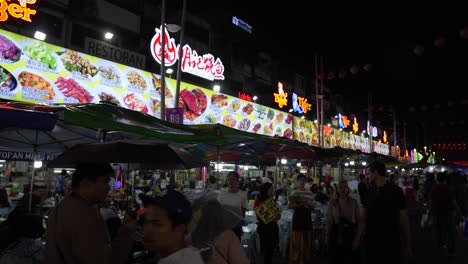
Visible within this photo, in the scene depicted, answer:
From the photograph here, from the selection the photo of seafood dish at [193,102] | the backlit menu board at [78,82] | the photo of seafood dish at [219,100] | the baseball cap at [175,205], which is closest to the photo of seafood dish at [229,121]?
the backlit menu board at [78,82]

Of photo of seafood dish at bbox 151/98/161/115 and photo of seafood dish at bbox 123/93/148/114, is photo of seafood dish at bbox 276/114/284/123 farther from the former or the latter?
photo of seafood dish at bbox 123/93/148/114

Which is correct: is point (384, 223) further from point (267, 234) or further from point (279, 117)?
point (279, 117)

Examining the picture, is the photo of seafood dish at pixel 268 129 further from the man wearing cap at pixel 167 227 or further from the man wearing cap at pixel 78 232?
the man wearing cap at pixel 167 227

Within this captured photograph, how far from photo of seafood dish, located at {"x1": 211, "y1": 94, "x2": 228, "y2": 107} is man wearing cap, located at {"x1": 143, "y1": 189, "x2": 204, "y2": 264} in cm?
1323

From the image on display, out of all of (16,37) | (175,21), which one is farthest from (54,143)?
(175,21)

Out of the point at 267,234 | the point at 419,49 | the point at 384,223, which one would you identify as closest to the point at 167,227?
the point at 384,223

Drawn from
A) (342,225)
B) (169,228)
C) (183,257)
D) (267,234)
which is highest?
(169,228)

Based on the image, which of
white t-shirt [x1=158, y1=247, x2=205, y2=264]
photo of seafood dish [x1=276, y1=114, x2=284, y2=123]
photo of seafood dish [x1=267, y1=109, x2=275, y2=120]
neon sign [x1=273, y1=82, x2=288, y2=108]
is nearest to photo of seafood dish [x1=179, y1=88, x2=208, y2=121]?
photo of seafood dish [x1=267, y1=109, x2=275, y2=120]

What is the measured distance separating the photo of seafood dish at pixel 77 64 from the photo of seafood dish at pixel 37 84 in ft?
2.64

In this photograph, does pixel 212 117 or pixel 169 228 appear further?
pixel 212 117

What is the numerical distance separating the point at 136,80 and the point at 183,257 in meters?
11.0

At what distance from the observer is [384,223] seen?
16.6 feet

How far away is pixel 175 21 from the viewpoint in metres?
22.4

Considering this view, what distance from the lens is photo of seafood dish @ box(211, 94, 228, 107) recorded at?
15.2 meters
